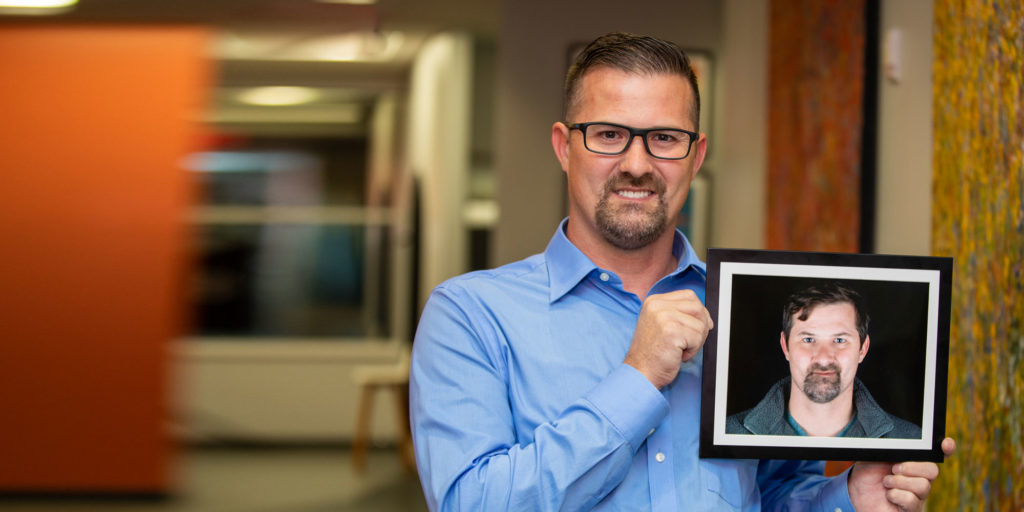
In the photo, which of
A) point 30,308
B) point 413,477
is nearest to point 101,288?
point 30,308

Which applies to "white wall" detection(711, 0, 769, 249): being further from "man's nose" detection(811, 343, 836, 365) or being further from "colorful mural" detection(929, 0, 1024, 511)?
"man's nose" detection(811, 343, 836, 365)

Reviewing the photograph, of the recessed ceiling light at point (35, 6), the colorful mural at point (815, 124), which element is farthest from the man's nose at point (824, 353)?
the recessed ceiling light at point (35, 6)

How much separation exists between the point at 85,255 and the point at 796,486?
3496 millimetres

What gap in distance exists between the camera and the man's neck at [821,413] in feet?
3.72

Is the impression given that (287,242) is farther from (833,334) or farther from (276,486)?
(833,334)

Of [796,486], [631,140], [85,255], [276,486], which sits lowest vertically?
[276,486]

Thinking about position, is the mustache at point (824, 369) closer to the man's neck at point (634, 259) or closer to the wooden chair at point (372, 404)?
the man's neck at point (634, 259)

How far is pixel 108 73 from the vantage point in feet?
13.5

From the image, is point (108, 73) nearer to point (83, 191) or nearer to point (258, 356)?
Answer: point (83, 191)

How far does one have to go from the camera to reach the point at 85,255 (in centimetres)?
405

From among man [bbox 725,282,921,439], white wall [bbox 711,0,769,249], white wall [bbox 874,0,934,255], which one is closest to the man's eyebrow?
man [bbox 725,282,921,439]

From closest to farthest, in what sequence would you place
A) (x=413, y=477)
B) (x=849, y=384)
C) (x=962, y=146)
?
(x=849, y=384), (x=962, y=146), (x=413, y=477)

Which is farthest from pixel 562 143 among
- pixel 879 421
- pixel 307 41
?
pixel 307 41

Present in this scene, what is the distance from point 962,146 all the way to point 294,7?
313cm
